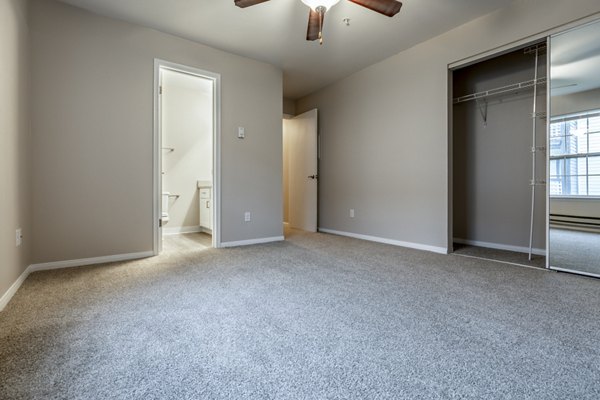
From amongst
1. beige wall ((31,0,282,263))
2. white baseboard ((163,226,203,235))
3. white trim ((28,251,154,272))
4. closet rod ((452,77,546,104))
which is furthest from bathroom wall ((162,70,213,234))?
closet rod ((452,77,546,104))

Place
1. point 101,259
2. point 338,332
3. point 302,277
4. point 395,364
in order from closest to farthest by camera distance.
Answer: point 395,364, point 338,332, point 302,277, point 101,259

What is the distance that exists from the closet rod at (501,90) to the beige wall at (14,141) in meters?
4.25

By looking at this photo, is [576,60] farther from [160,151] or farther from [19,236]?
[19,236]

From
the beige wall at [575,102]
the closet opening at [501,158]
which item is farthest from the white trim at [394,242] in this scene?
the beige wall at [575,102]

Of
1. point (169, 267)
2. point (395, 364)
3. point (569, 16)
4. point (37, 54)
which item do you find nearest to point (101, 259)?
point (169, 267)

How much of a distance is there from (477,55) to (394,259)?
224 cm

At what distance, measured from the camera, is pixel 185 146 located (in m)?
4.85

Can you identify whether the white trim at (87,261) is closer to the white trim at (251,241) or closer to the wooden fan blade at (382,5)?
the white trim at (251,241)

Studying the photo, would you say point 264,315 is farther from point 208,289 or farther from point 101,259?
point 101,259

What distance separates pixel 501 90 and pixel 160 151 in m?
3.89

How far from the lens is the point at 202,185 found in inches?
190

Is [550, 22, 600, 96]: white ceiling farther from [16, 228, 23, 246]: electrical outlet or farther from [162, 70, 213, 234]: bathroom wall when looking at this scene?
[16, 228, 23, 246]: electrical outlet

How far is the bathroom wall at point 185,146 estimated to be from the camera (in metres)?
4.67

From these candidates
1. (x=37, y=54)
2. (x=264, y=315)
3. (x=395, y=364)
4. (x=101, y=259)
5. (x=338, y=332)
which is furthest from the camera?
(x=101, y=259)
